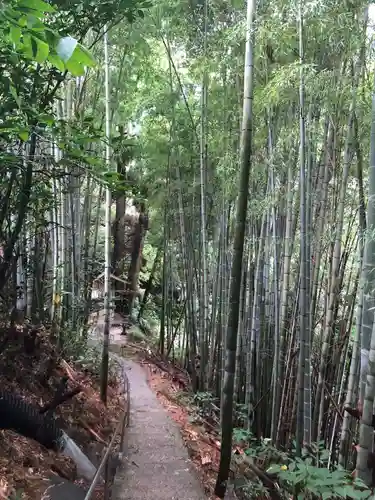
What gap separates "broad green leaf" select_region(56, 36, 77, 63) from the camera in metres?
0.81

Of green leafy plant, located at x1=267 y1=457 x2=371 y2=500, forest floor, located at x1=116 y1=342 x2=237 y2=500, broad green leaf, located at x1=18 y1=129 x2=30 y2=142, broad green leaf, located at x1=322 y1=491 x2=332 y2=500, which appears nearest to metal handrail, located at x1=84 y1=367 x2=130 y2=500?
forest floor, located at x1=116 y1=342 x2=237 y2=500

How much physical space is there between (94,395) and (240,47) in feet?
12.5

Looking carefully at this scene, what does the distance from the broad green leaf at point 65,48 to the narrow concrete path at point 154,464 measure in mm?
3144

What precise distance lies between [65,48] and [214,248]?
218 inches

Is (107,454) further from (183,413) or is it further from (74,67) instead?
(183,413)

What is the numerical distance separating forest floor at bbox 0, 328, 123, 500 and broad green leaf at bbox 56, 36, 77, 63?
211 centimetres

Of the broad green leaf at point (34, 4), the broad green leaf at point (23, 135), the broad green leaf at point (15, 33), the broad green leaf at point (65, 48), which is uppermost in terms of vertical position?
the broad green leaf at point (34, 4)

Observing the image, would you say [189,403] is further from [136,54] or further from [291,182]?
[136,54]

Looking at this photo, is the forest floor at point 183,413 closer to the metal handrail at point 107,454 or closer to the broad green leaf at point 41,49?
the metal handrail at point 107,454

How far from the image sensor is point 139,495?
3.31 meters

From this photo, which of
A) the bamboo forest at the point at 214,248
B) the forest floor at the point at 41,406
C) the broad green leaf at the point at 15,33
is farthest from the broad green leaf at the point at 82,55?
the forest floor at the point at 41,406

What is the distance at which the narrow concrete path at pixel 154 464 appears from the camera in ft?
11.1

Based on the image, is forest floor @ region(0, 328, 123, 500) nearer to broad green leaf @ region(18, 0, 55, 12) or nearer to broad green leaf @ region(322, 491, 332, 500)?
broad green leaf @ region(322, 491, 332, 500)

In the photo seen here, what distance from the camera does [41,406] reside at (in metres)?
3.50
